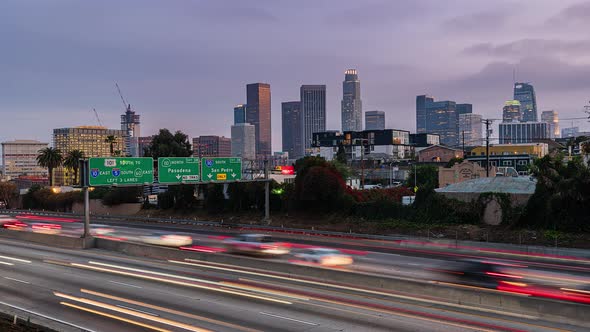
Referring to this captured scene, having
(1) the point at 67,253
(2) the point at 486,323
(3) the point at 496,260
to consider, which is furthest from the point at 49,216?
(2) the point at 486,323

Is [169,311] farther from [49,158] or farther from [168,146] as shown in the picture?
[49,158]

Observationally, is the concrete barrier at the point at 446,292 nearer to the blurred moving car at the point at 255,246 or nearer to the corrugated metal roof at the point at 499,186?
the blurred moving car at the point at 255,246

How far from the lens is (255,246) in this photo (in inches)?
1467

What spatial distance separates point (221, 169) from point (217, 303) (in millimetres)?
35755

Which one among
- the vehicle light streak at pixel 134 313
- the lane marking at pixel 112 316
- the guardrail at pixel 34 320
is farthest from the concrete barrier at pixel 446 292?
the guardrail at pixel 34 320

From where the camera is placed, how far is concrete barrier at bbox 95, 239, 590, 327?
20.0 meters

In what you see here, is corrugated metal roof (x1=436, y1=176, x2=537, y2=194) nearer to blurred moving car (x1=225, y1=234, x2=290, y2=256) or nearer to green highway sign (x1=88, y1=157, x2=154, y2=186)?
blurred moving car (x1=225, y1=234, x2=290, y2=256)

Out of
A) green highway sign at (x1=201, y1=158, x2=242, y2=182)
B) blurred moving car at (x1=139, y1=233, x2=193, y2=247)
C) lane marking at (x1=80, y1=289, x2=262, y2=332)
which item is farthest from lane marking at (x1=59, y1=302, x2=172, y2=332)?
green highway sign at (x1=201, y1=158, x2=242, y2=182)

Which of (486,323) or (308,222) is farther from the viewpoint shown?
(308,222)

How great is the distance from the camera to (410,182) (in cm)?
10962

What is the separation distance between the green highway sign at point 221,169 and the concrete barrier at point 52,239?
1457 cm

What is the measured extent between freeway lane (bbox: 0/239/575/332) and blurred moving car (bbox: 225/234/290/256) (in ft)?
12.6

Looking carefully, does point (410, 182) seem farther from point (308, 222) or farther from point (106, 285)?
point (106, 285)

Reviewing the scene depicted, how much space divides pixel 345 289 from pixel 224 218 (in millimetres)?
48927
